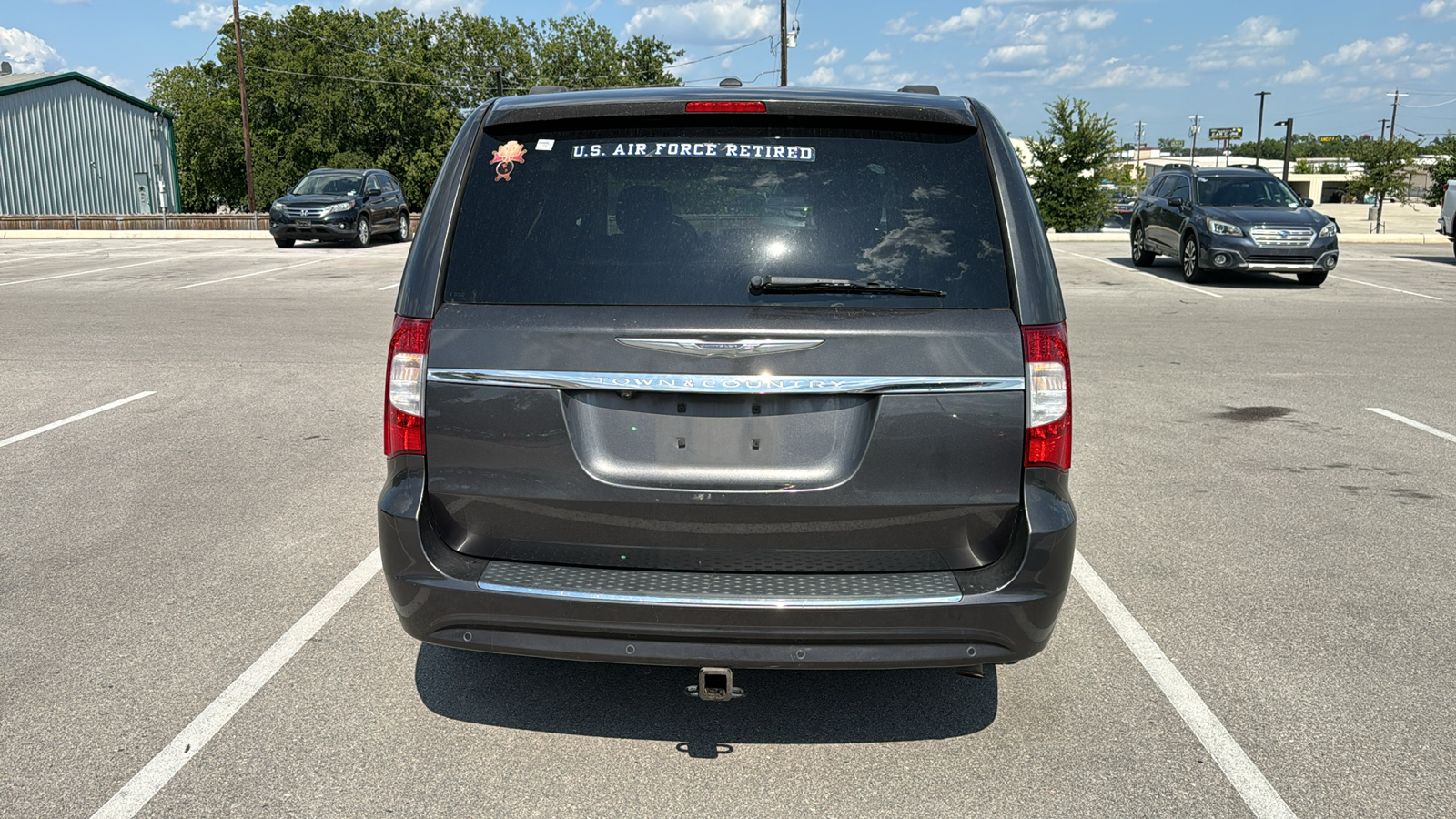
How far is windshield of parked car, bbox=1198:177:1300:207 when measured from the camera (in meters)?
18.3

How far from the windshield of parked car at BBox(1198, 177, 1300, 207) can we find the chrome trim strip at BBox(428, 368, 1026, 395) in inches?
677

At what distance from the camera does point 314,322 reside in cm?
1369

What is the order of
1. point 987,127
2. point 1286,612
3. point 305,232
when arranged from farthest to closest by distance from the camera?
1. point 305,232
2. point 1286,612
3. point 987,127

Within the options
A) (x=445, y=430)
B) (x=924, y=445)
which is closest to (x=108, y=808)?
(x=445, y=430)

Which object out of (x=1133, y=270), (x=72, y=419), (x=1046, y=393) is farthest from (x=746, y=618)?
(x=1133, y=270)

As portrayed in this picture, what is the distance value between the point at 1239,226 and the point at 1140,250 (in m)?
4.30

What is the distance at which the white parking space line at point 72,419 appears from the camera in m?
7.53

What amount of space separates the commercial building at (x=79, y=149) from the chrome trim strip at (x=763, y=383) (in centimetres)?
4969

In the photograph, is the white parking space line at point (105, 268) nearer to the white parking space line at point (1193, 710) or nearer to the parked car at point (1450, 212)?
the white parking space line at point (1193, 710)

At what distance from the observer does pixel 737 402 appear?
2.95 metres

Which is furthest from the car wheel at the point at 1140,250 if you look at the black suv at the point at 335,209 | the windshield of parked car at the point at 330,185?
the windshield of parked car at the point at 330,185

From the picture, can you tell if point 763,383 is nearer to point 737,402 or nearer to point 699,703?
point 737,402

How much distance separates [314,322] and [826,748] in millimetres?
11616

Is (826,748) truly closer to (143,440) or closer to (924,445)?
(924,445)
